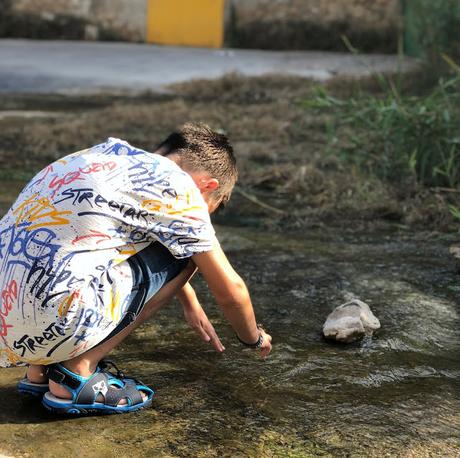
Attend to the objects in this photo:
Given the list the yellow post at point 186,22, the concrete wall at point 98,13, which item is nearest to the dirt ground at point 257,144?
the yellow post at point 186,22

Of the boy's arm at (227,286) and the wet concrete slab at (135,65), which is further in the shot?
the wet concrete slab at (135,65)

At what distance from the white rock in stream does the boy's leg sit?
596mm

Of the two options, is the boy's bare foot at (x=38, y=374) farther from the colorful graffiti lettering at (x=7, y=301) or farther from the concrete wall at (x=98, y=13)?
the concrete wall at (x=98, y=13)

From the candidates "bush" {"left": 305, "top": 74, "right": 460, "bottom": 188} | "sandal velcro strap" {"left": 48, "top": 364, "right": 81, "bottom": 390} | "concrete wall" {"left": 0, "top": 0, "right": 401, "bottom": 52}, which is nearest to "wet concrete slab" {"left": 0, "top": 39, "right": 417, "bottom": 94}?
"concrete wall" {"left": 0, "top": 0, "right": 401, "bottom": 52}

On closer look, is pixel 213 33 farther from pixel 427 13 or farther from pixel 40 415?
pixel 40 415

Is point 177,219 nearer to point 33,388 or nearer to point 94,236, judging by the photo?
point 94,236

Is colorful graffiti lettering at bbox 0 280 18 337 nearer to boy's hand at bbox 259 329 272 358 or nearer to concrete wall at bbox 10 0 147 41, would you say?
boy's hand at bbox 259 329 272 358

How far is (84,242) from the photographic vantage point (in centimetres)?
198

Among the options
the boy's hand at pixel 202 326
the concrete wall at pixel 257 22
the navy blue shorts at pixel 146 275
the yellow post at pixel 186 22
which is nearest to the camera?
the navy blue shorts at pixel 146 275

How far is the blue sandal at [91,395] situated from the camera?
80.7 inches

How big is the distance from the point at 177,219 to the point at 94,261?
0.22 metres

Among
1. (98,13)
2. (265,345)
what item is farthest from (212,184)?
(98,13)

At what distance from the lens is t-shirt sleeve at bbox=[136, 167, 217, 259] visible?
6.55ft

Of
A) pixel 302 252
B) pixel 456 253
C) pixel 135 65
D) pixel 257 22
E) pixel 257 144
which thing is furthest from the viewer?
pixel 257 22
